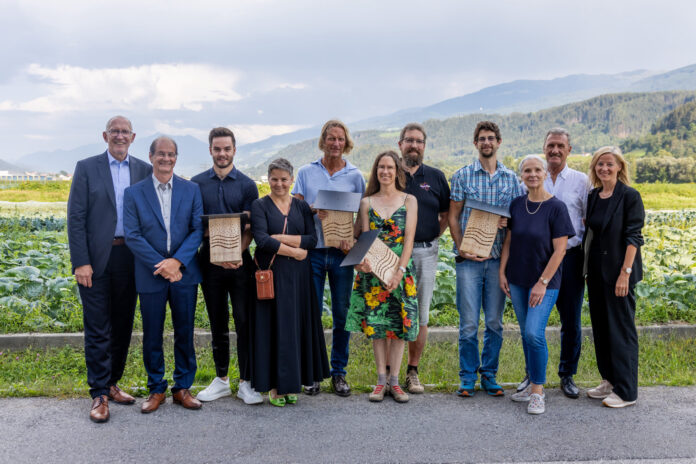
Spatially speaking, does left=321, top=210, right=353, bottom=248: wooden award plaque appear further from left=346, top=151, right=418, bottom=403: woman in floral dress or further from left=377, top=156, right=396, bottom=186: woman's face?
left=377, top=156, right=396, bottom=186: woman's face

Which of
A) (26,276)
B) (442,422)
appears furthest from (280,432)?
(26,276)

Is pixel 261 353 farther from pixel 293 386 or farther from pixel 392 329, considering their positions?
pixel 392 329

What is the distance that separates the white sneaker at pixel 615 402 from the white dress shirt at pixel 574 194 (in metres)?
1.41

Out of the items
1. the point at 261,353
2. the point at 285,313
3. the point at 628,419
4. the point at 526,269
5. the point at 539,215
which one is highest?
the point at 539,215

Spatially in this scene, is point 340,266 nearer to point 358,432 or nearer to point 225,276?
point 225,276

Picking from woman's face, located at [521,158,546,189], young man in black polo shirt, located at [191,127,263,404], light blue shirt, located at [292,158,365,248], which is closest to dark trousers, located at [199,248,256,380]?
young man in black polo shirt, located at [191,127,263,404]

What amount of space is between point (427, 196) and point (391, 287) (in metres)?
0.96

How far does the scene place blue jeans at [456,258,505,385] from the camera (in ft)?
17.1

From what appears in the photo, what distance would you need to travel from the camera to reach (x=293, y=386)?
4926 millimetres

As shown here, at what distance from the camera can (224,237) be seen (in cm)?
482

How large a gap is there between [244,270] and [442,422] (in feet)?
7.25

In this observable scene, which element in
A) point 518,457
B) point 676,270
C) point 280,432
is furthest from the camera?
point 676,270

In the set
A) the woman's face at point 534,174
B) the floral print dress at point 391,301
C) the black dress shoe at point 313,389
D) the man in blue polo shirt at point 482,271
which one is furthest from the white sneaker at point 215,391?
the woman's face at point 534,174

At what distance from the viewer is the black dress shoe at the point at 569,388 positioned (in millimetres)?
5168
